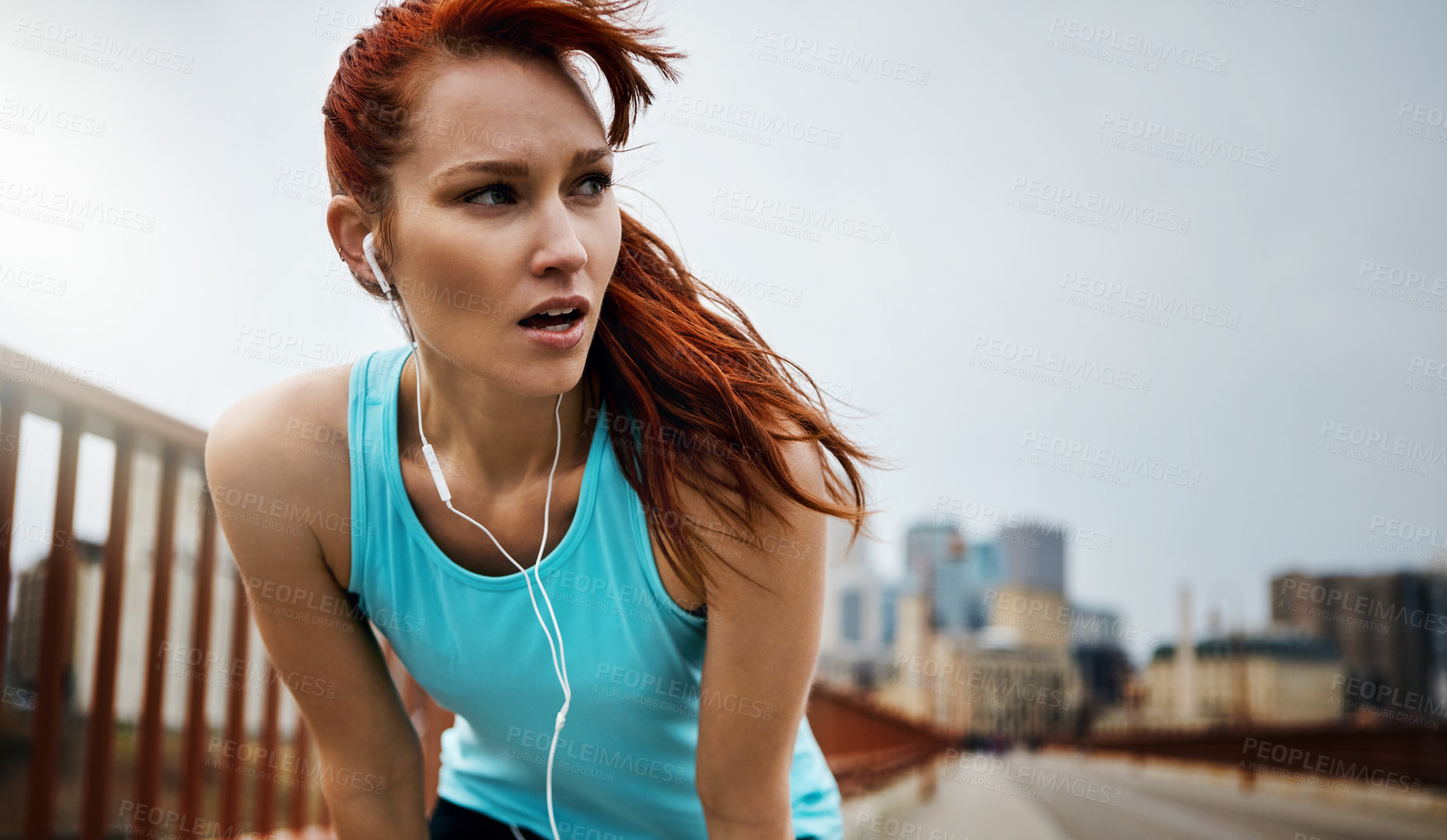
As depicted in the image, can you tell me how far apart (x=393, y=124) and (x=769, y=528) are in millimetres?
951

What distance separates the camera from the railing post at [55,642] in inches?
76.4

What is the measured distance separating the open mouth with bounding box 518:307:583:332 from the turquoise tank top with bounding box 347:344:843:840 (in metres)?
0.31

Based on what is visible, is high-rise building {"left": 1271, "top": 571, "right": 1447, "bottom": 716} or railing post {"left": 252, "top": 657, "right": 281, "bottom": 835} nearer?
railing post {"left": 252, "top": 657, "right": 281, "bottom": 835}

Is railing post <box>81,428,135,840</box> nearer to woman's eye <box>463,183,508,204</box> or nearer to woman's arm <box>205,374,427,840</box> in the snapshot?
woman's arm <box>205,374,427,840</box>

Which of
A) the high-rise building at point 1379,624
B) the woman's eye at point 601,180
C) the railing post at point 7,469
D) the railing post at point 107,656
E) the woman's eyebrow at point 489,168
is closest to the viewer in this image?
the woman's eyebrow at point 489,168

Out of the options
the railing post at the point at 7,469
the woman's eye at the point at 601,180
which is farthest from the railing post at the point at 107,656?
the woman's eye at the point at 601,180

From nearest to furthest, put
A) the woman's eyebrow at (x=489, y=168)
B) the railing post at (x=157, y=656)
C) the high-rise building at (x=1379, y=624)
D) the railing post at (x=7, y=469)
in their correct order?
the woman's eyebrow at (x=489, y=168) < the railing post at (x=7, y=469) < the railing post at (x=157, y=656) < the high-rise building at (x=1379, y=624)

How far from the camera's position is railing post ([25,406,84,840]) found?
1940 mm

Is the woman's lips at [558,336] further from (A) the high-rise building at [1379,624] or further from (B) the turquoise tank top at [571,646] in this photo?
(A) the high-rise building at [1379,624]

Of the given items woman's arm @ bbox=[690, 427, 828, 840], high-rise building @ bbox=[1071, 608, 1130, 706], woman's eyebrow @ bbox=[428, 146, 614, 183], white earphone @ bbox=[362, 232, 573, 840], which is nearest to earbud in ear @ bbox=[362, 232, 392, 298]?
white earphone @ bbox=[362, 232, 573, 840]

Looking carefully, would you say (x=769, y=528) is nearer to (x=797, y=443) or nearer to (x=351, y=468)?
(x=797, y=443)

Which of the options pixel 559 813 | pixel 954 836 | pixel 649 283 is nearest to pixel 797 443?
pixel 649 283

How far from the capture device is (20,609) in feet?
7.04

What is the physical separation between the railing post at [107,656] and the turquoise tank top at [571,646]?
80 centimetres
